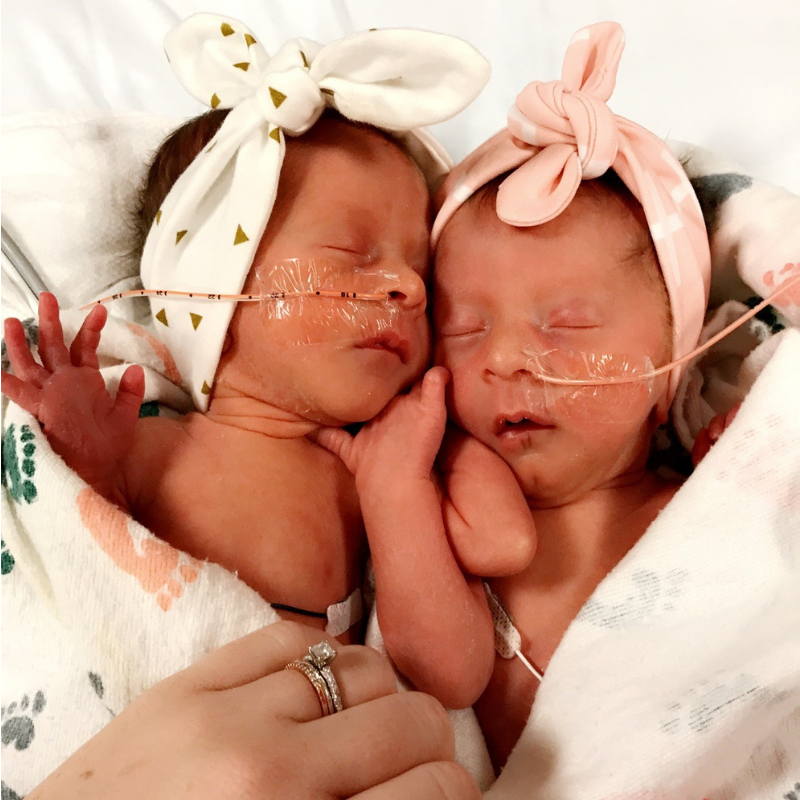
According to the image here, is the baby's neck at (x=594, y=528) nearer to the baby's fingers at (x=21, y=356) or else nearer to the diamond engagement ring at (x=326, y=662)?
the diamond engagement ring at (x=326, y=662)

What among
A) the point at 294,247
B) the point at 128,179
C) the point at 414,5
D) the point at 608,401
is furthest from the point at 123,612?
the point at 414,5

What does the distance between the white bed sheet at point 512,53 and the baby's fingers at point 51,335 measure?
826mm

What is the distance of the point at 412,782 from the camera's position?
64 cm

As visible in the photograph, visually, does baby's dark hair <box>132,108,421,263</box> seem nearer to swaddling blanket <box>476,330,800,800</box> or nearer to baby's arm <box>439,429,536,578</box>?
baby's arm <box>439,429,536,578</box>

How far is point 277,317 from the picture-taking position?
109 cm

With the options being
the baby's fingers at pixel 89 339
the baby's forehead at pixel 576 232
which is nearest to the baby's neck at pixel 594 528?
the baby's forehead at pixel 576 232

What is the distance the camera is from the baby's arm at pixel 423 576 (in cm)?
100

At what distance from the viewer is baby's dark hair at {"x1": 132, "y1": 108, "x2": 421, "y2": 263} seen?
4.09 feet

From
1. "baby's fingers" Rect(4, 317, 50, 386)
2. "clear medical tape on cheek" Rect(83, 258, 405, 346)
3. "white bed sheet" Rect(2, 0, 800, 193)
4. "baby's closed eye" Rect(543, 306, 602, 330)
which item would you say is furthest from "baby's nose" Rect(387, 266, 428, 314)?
"white bed sheet" Rect(2, 0, 800, 193)

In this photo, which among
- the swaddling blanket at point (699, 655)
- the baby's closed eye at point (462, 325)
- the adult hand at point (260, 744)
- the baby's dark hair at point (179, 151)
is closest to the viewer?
the adult hand at point (260, 744)

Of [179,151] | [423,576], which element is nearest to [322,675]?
[423,576]

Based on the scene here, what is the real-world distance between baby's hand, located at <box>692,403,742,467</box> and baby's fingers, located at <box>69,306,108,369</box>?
0.98 meters

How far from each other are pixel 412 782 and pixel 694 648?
0.50 meters

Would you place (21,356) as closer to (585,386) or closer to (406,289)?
(406,289)
